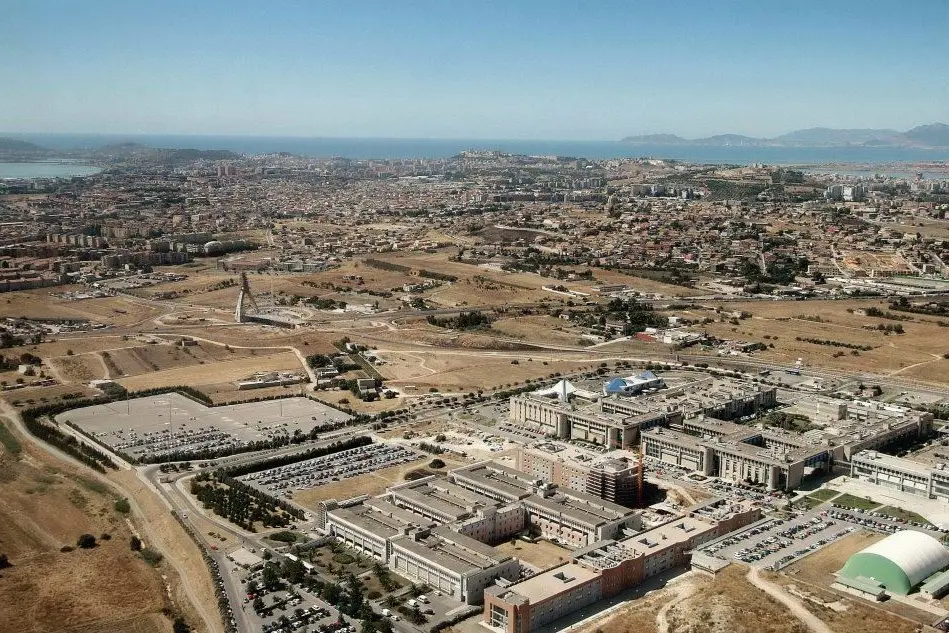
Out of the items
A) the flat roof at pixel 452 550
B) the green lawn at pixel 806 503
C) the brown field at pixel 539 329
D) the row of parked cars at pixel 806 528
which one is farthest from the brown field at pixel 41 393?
the row of parked cars at pixel 806 528

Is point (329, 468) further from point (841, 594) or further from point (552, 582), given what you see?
point (841, 594)

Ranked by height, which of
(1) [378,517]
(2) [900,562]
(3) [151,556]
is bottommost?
(3) [151,556]

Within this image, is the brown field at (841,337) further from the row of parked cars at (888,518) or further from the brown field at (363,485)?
the brown field at (363,485)

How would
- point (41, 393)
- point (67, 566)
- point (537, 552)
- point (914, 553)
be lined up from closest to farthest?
point (914, 553)
point (67, 566)
point (537, 552)
point (41, 393)

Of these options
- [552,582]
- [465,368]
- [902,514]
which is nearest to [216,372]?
[465,368]

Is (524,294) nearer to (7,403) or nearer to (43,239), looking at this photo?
(7,403)
